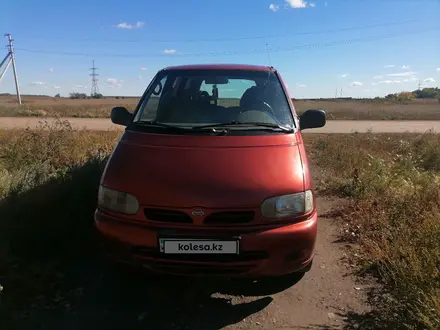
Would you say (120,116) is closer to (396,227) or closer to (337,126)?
(396,227)

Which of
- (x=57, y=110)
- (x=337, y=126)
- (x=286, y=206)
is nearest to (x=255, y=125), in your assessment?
(x=286, y=206)

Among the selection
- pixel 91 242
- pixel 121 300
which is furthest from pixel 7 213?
pixel 121 300

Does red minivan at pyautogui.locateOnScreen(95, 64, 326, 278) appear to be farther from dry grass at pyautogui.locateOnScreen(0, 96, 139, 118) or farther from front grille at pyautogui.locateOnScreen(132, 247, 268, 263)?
dry grass at pyautogui.locateOnScreen(0, 96, 139, 118)

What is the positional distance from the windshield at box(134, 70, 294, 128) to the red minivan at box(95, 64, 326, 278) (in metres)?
0.41

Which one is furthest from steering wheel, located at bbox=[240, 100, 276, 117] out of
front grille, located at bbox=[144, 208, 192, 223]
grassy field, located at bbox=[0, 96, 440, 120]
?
grassy field, located at bbox=[0, 96, 440, 120]

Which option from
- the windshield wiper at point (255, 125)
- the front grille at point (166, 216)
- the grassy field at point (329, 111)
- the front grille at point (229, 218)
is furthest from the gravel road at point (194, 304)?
the grassy field at point (329, 111)

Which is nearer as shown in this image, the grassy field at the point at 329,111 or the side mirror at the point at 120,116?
the side mirror at the point at 120,116

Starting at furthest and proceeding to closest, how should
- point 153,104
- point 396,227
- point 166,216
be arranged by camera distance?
point 396,227 < point 153,104 < point 166,216

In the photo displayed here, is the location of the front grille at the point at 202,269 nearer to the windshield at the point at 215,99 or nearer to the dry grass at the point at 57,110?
the windshield at the point at 215,99

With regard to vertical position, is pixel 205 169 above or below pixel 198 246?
above

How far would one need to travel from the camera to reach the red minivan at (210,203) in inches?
112

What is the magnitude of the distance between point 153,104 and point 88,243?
167 centimetres

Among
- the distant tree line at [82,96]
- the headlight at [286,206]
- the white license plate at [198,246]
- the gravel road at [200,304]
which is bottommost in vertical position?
the gravel road at [200,304]

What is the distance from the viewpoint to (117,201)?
3045 mm
